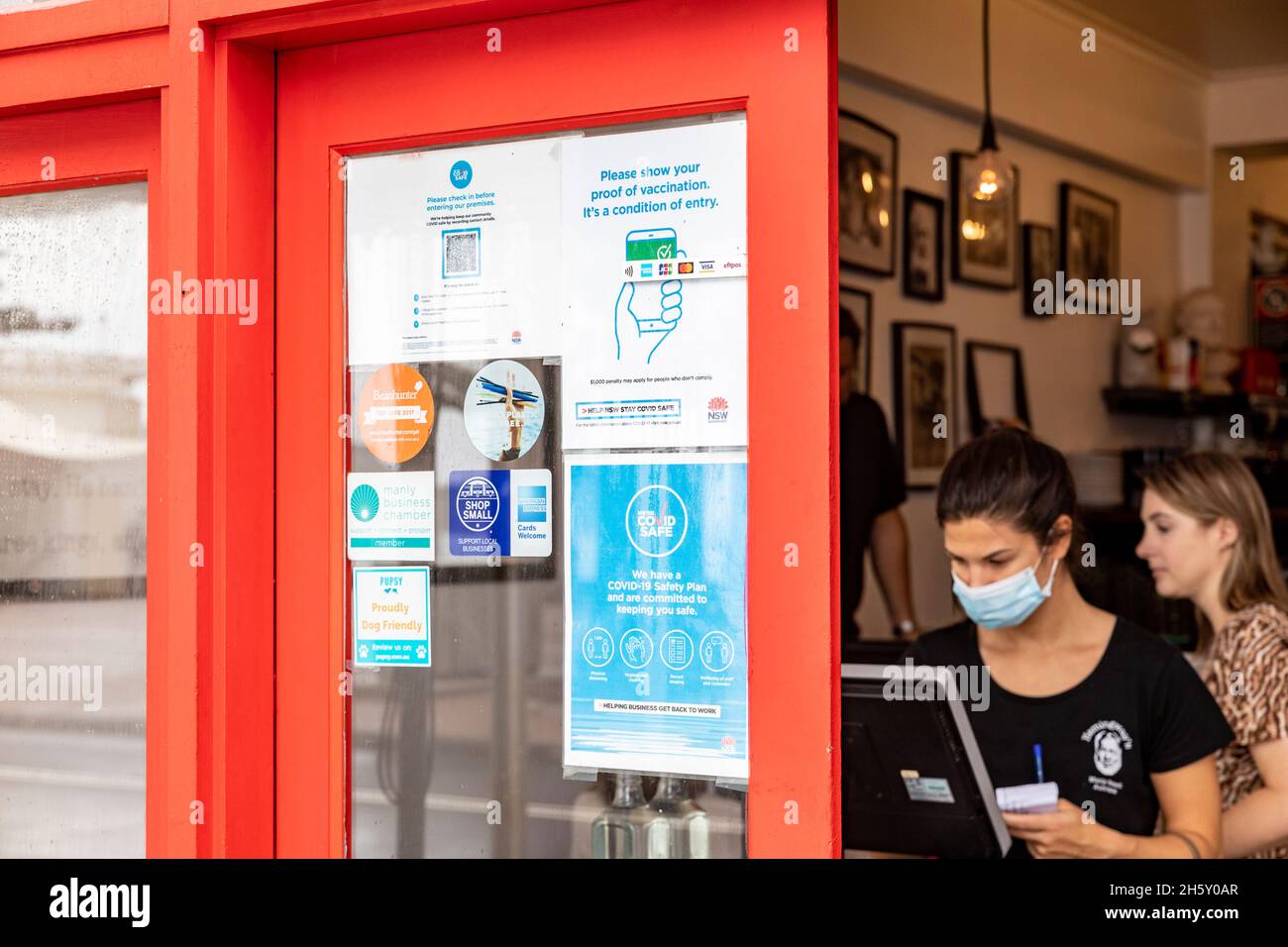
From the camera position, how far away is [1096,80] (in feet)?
20.1

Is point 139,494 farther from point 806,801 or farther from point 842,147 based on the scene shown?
point 842,147

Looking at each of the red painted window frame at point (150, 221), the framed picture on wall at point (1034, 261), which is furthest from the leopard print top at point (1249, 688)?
the framed picture on wall at point (1034, 261)

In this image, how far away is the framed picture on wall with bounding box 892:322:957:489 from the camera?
5.07 m

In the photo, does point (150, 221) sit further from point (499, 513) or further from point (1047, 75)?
point (1047, 75)

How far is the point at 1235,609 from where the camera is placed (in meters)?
3.15

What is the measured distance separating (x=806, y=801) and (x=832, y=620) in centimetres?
23

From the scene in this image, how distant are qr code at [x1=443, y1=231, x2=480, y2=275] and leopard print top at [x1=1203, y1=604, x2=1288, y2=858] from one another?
1803mm

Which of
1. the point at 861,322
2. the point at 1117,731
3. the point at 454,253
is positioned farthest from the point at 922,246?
the point at 454,253

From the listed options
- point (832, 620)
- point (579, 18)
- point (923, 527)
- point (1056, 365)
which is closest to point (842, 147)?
point (923, 527)

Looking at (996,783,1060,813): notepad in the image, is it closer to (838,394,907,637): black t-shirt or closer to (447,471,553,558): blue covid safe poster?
(447,471,553,558): blue covid safe poster

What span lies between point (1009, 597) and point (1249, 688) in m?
0.55

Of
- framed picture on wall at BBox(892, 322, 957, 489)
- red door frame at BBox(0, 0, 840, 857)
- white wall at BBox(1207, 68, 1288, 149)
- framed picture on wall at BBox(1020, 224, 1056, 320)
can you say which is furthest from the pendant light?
white wall at BBox(1207, 68, 1288, 149)

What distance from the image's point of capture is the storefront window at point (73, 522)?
2244mm

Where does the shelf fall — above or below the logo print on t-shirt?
above
